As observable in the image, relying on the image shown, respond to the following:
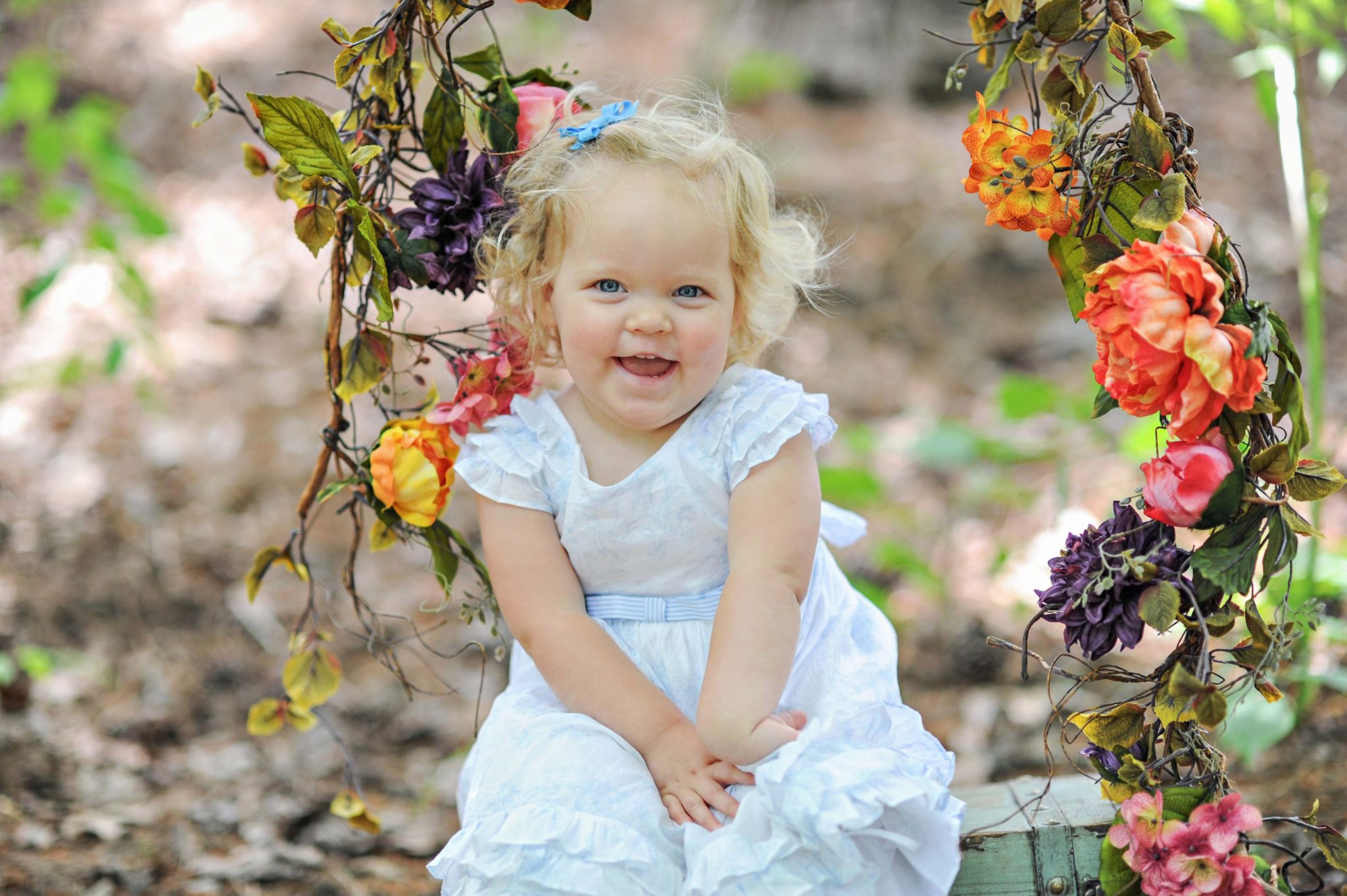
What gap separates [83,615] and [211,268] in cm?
173

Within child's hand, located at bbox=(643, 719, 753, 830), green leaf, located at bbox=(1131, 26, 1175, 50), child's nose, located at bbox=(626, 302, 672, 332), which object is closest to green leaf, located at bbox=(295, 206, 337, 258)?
child's nose, located at bbox=(626, 302, 672, 332)

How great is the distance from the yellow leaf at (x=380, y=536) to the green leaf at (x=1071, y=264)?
93 centimetres

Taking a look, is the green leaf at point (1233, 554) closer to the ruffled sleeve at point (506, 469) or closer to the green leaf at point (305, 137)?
the ruffled sleeve at point (506, 469)

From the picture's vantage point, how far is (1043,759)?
228cm

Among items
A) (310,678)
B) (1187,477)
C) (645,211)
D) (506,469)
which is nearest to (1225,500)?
(1187,477)

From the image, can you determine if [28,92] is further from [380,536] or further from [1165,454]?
[1165,454]

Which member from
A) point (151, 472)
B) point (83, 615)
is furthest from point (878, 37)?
point (83, 615)

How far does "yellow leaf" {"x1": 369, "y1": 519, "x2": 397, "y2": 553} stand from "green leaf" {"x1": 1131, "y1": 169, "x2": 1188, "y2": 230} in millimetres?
1018

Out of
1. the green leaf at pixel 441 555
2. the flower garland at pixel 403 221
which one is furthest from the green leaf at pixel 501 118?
the green leaf at pixel 441 555

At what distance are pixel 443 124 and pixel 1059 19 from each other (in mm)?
797

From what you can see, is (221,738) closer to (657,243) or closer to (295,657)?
(295,657)

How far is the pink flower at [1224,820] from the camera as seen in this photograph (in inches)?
46.4

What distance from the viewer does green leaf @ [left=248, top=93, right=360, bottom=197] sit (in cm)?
130

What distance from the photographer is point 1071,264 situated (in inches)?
51.6
